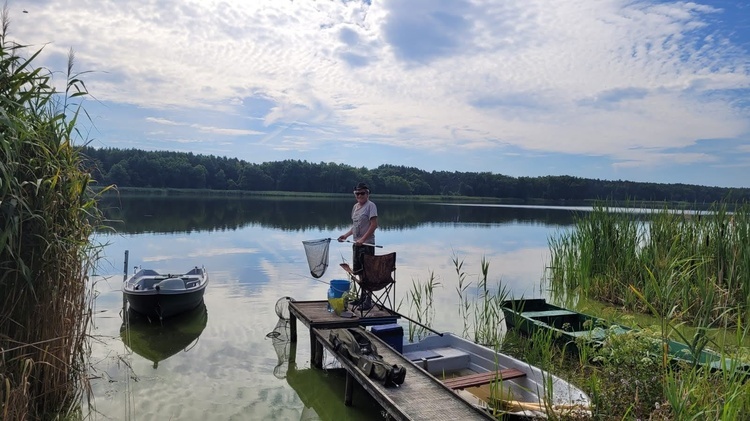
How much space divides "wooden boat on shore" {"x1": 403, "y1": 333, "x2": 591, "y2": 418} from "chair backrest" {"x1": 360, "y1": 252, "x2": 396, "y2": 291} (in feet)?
2.82

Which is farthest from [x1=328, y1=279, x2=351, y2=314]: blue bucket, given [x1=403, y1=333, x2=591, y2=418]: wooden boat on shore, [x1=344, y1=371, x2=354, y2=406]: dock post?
[x1=344, y1=371, x2=354, y2=406]: dock post

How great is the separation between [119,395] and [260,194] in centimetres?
6605

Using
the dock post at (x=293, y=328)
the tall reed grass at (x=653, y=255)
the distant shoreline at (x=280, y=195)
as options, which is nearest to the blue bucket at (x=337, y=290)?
the dock post at (x=293, y=328)

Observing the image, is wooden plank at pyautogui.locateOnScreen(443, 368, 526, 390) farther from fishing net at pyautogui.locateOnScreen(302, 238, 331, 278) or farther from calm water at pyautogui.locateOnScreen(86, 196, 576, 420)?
fishing net at pyautogui.locateOnScreen(302, 238, 331, 278)

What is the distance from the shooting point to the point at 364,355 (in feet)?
17.0

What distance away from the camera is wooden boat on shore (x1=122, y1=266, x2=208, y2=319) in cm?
818

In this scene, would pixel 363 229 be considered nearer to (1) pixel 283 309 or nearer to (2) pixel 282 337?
(1) pixel 283 309

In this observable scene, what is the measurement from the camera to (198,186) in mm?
66062

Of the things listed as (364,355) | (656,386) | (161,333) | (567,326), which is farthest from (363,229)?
(656,386)

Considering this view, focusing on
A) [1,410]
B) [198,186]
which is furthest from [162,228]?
[198,186]

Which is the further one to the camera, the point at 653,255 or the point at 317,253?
the point at 653,255

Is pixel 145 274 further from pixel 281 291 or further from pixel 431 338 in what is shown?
pixel 431 338

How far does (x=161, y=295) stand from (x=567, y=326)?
19.9 ft

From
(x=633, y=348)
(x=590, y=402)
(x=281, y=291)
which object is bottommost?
(x=281, y=291)
